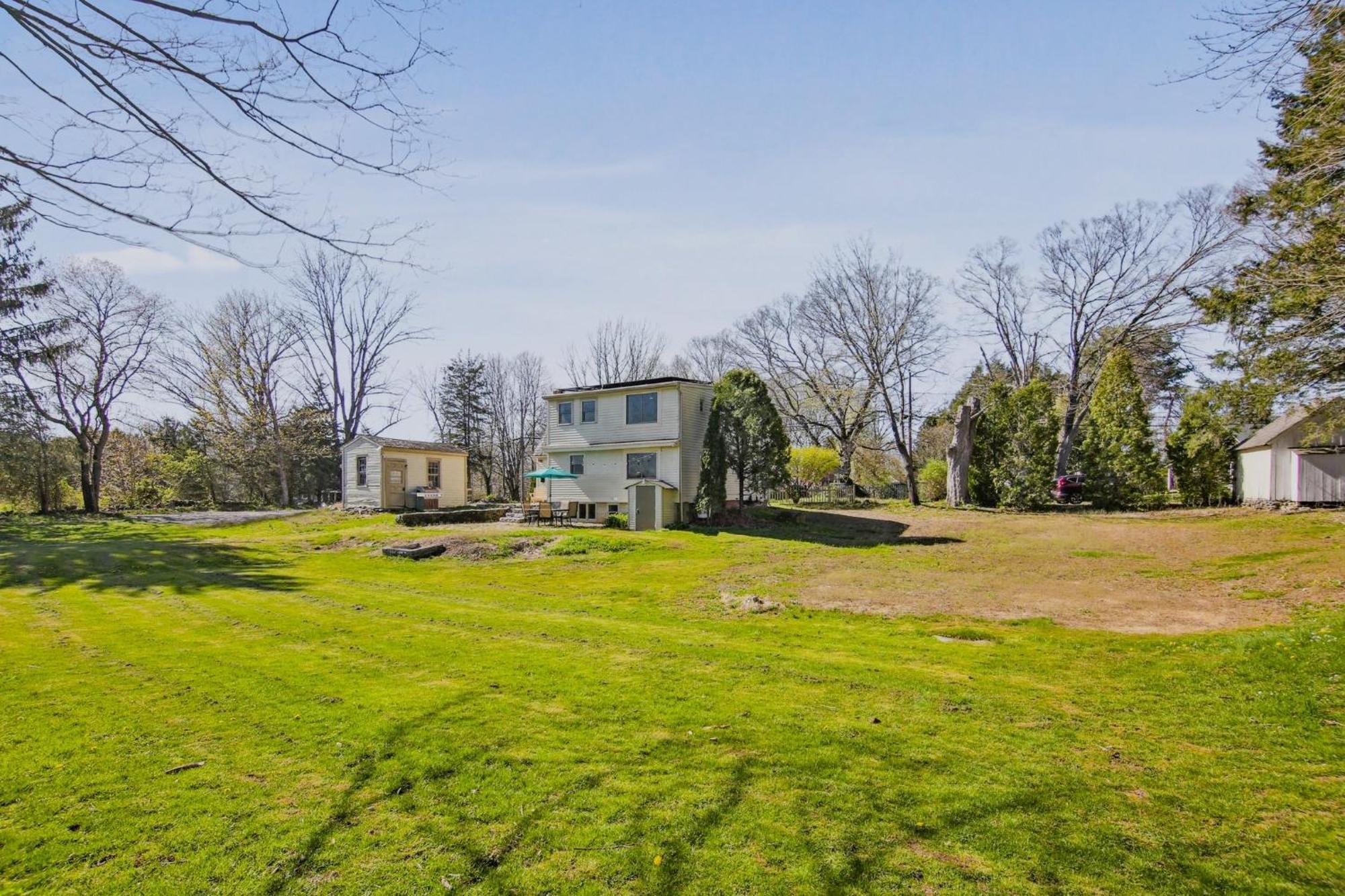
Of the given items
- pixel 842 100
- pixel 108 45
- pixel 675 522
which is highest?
pixel 842 100

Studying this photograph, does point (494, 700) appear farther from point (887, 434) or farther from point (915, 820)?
point (887, 434)

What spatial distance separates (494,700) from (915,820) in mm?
3375

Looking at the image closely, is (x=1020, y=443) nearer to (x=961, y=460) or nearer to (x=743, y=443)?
(x=961, y=460)

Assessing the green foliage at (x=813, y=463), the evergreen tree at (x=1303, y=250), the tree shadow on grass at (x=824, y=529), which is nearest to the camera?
the evergreen tree at (x=1303, y=250)

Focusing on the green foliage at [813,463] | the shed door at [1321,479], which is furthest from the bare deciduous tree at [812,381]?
the shed door at [1321,479]

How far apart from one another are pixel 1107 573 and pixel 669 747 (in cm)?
1247

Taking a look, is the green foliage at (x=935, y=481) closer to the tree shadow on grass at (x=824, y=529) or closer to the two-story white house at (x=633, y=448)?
the tree shadow on grass at (x=824, y=529)

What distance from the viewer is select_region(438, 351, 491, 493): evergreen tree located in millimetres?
45094

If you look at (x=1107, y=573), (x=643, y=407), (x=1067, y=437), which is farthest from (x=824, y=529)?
(x=1067, y=437)

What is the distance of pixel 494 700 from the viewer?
5.38 meters

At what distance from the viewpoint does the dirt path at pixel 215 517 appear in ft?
85.3

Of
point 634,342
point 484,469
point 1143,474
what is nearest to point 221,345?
point 484,469

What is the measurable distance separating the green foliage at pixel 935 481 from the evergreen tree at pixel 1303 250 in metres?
14.4

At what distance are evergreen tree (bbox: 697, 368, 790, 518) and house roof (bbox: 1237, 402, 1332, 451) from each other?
1568 centimetres
